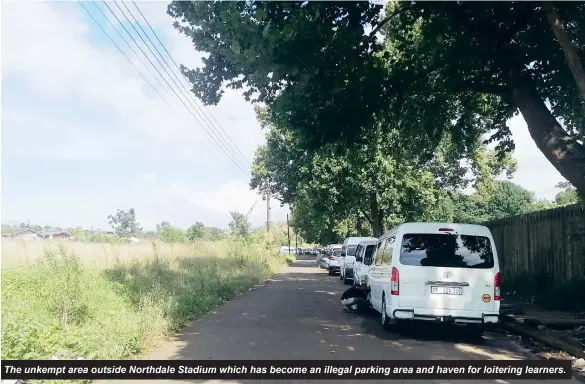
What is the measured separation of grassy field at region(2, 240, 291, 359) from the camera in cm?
776

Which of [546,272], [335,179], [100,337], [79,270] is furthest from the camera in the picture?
[335,179]

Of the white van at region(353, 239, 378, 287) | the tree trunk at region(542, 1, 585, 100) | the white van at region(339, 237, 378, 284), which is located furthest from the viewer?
the white van at region(339, 237, 378, 284)

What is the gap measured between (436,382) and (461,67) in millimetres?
7518

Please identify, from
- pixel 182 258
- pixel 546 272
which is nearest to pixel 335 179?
pixel 182 258

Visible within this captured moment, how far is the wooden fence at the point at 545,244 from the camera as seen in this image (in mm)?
12977

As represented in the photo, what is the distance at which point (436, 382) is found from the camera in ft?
23.3

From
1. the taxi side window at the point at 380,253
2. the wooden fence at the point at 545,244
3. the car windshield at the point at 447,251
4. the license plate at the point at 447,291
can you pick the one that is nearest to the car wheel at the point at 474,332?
the license plate at the point at 447,291

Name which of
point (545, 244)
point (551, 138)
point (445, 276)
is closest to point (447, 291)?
point (445, 276)

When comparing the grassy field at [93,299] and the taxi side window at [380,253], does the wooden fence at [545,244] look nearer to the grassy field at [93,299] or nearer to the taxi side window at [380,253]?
the taxi side window at [380,253]

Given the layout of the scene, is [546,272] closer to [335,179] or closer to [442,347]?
[442,347]

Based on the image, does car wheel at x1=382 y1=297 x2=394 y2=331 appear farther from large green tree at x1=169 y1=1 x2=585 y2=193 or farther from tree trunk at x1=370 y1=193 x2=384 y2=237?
tree trunk at x1=370 y1=193 x2=384 y2=237

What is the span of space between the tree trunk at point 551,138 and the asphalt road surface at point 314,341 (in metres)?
3.18

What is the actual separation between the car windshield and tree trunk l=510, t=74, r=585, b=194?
5.87ft

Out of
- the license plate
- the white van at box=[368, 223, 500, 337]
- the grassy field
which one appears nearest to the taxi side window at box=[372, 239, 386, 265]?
the white van at box=[368, 223, 500, 337]
